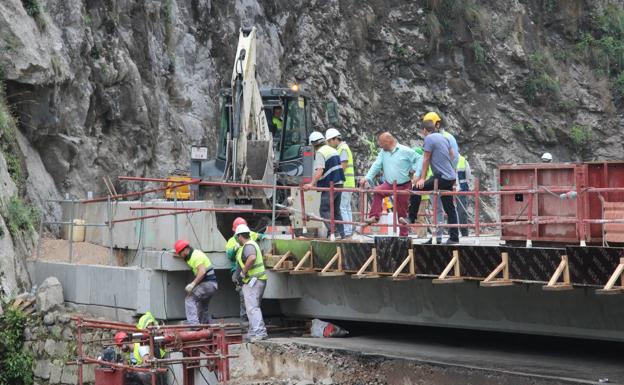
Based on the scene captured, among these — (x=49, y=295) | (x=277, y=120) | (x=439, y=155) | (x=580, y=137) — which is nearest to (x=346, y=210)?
(x=439, y=155)

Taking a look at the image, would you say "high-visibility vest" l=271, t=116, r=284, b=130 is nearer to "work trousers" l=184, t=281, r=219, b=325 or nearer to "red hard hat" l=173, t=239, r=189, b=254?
"red hard hat" l=173, t=239, r=189, b=254

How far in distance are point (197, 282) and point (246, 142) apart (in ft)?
15.1

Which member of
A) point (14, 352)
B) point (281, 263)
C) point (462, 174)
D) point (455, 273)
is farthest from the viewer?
point (462, 174)

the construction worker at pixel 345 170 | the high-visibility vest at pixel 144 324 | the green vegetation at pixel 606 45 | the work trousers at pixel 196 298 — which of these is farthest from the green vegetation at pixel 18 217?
the green vegetation at pixel 606 45

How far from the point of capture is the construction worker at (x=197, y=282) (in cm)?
1627

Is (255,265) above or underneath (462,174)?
underneath

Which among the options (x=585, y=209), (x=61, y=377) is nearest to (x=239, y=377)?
(x=61, y=377)

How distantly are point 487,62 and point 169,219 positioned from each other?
23972 millimetres

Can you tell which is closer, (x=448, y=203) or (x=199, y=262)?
A: (x=448, y=203)

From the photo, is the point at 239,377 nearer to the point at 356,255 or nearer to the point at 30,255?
the point at 356,255

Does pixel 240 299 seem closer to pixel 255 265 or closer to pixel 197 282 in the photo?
pixel 197 282

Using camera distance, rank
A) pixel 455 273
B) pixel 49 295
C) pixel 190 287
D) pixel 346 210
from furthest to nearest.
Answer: pixel 49 295 < pixel 346 210 < pixel 190 287 < pixel 455 273

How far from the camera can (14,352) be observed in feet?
60.1

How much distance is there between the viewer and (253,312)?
52.6 ft
